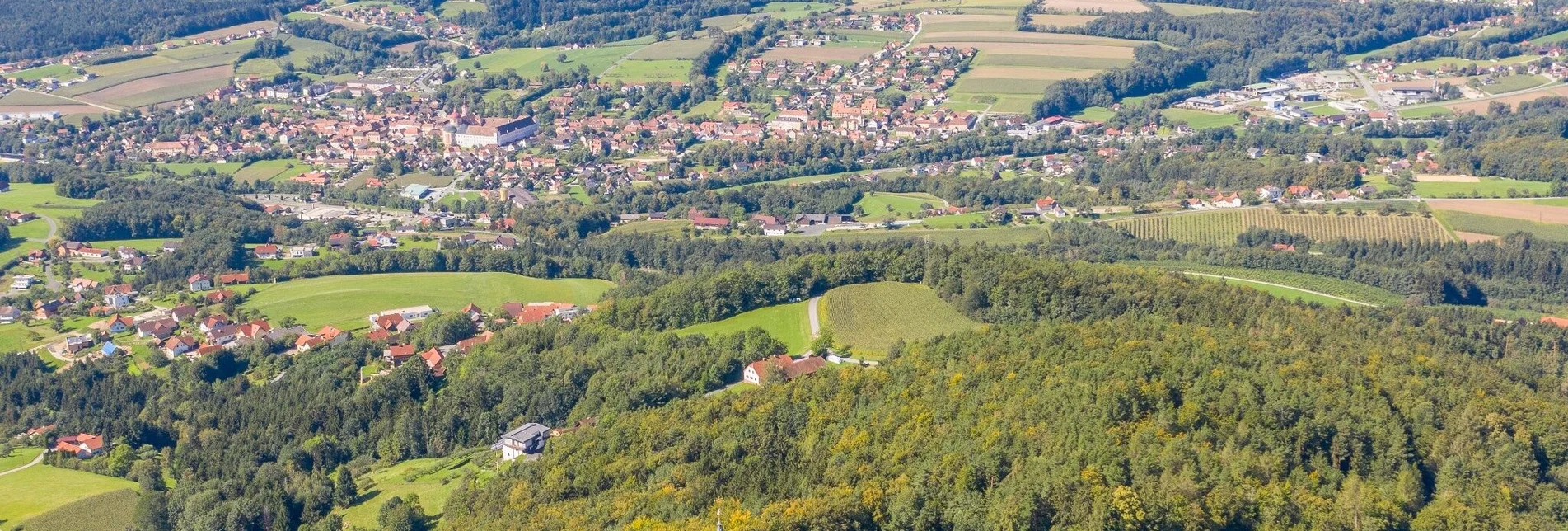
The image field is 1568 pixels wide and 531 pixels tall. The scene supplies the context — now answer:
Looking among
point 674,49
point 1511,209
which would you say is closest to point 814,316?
point 1511,209

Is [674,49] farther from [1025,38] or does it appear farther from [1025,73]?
[1025,73]

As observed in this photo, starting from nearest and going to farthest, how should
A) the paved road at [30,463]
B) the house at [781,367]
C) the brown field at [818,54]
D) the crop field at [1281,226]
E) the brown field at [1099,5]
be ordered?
the paved road at [30,463]
the house at [781,367]
the crop field at [1281,226]
the brown field at [818,54]
the brown field at [1099,5]

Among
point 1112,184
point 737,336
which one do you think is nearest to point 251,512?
point 737,336

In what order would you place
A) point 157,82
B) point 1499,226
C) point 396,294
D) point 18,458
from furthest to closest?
point 157,82 → point 1499,226 → point 396,294 → point 18,458

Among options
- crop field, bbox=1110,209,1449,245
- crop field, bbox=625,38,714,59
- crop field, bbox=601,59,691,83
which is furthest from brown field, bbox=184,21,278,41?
crop field, bbox=1110,209,1449,245

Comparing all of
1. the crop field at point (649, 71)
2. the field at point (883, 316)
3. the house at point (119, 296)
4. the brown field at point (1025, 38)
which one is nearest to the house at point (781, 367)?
the field at point (883, 316)

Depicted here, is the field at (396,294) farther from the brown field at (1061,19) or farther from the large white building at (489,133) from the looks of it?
the brown field at (1061,19)
